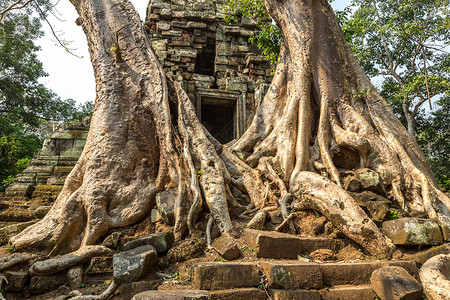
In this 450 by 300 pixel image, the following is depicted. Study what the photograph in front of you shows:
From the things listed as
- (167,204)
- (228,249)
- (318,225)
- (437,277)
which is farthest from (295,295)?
(167,204)

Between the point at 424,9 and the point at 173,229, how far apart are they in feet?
42.9

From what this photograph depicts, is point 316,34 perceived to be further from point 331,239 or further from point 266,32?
point 331,239

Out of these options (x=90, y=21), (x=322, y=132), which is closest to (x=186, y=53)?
(x=90, y=21)

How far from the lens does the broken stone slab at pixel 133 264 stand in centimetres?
229

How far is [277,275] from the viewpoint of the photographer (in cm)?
208

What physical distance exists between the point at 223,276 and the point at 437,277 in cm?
143

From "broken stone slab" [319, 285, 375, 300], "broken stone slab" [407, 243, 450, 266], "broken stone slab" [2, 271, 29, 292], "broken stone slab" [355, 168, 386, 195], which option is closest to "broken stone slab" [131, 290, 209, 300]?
"broken stone slab" [319, 285, 375, 300]

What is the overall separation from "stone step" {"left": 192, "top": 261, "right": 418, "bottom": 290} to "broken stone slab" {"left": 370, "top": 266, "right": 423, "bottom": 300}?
Answer: 0.16 metres

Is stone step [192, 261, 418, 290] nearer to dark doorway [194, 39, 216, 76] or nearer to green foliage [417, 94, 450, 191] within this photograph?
dark doorway [194, 39, 216, 76]

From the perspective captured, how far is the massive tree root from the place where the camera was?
3.09 metres

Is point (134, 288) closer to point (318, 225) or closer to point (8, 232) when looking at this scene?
point (318, 225)

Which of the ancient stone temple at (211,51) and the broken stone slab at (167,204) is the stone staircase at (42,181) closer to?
the broken stone slab at (167,204)

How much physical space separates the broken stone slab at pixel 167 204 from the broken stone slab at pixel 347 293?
62.4 inches

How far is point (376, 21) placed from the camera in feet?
41.6
